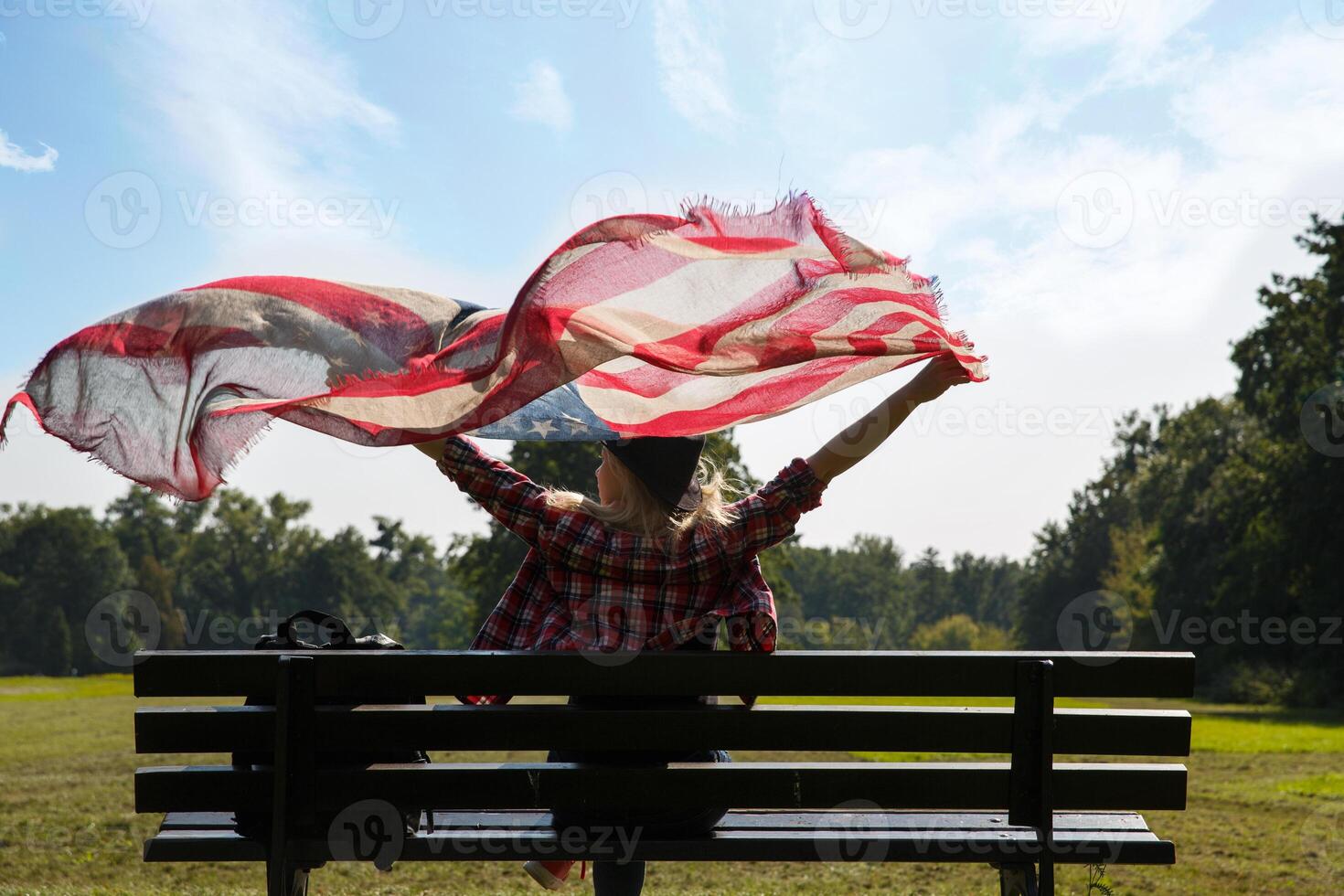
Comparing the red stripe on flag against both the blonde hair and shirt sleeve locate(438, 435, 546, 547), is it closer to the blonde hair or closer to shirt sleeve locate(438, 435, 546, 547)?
shirt sleeve locate(438, 435, 546, 547)

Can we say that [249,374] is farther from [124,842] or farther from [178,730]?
[124,842]

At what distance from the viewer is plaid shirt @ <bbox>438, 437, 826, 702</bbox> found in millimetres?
3174

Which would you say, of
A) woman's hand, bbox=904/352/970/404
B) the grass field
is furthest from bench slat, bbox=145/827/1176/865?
the grass field

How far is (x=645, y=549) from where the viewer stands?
3.20 meters

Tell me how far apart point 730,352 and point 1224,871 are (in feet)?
15.5

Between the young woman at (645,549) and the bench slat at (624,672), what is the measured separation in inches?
14.9

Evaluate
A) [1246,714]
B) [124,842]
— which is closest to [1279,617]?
[1246,714]

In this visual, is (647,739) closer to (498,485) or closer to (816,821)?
(816,821)

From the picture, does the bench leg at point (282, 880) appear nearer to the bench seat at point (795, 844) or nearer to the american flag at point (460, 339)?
the bench seat at point (795, 844)

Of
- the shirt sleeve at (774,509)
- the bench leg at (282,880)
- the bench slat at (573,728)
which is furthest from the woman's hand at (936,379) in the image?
the bench leg at (282,880)

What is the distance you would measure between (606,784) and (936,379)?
148 centimetres

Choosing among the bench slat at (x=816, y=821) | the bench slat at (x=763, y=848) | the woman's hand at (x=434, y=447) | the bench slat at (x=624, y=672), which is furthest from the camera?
the woman's hand at (x=434, y=447)

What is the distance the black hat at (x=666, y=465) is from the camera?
328cm

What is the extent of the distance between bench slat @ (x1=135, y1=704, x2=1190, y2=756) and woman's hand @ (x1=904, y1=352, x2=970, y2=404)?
0.94 metres
